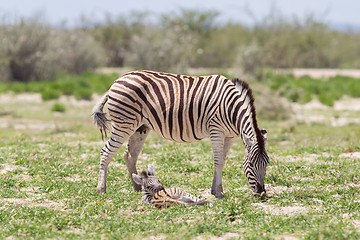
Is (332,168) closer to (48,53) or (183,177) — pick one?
(183,177)

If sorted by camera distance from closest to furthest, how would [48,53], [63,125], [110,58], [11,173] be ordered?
[11,173], [63,125], [48,53], [110,58]

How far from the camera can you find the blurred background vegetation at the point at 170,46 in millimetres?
23062

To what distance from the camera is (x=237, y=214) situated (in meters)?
5.49

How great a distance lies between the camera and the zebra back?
5.80m

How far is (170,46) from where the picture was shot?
25797 millimetres

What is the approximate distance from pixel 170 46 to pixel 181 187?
64.0 feet

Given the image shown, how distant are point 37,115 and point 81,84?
16.4 ft

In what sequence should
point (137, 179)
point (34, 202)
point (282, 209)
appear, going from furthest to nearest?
point (137, 179), point (34, 202), point (282, 209)

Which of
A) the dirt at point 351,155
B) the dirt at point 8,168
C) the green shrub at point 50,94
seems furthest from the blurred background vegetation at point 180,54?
the dirt at point 8,168

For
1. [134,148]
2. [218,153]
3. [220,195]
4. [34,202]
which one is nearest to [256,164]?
[218,153]

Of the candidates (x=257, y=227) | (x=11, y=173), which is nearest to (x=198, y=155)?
(x=11, y=173)

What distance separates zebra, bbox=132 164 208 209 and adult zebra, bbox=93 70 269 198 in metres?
0.55

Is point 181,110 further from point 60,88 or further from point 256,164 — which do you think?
point 60,88

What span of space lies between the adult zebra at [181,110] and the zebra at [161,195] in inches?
21.5
